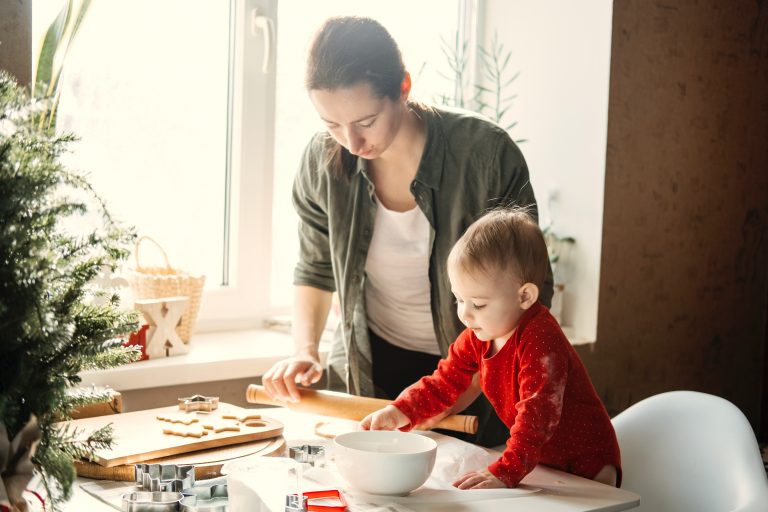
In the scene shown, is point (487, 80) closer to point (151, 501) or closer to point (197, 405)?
point (197, 405)

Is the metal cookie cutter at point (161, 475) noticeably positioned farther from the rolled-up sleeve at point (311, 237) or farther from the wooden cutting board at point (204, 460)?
the rolled-up sleeve at point (311, 237)

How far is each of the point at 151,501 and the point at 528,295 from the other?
2.25ft

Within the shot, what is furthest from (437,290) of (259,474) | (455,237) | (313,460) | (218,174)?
(218,174)

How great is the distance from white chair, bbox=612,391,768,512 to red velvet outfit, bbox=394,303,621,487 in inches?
6.4

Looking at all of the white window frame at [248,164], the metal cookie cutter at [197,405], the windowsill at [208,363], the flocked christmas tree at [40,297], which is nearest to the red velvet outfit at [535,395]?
the metal cookie cutter at [197,405]

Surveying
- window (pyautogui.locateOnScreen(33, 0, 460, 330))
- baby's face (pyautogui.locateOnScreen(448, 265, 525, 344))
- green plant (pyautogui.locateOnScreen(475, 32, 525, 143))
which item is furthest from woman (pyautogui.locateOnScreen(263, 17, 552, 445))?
green plant (pyautogui.locateOnScreen(475, 32, 525, 143))

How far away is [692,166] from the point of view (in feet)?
10.6

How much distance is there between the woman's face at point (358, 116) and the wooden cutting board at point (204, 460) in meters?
0.59

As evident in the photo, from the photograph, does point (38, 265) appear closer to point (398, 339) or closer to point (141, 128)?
point (398, 339)

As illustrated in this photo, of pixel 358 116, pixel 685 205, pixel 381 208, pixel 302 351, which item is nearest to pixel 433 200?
pixel 381 208

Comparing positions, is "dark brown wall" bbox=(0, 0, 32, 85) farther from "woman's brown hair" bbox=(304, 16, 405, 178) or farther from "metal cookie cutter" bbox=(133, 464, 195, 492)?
"metal cookie cutter" bbox=(133, 464, 195, 492)

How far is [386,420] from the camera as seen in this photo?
1555 millimetres

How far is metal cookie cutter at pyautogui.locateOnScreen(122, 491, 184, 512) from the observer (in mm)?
1155

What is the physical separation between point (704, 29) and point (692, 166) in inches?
18.9
